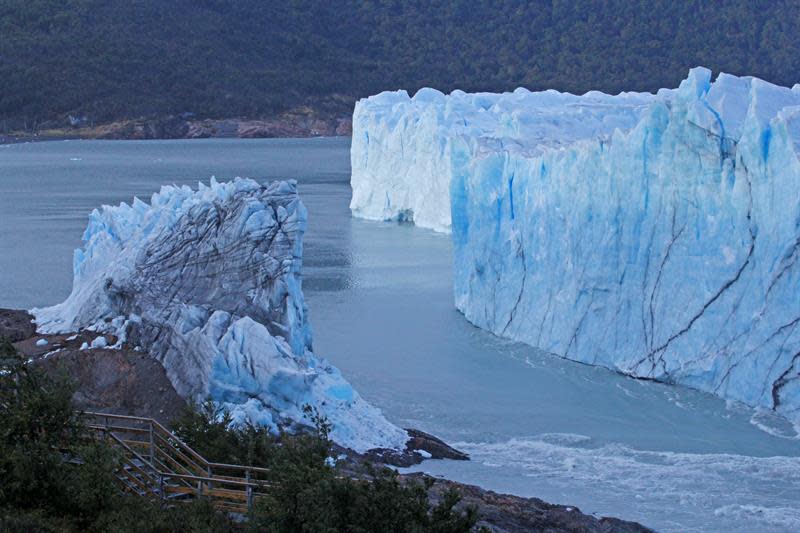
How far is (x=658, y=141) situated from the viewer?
43.9 ft

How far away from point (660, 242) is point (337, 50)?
224 feet

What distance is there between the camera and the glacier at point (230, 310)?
10297mm

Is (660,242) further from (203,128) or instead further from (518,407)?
(203,128)

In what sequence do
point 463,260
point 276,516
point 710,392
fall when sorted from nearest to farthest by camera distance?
A: point 276,516
point 710,392
point 463,260

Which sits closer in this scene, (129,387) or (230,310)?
(129,387)

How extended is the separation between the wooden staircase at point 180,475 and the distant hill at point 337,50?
2391 inches

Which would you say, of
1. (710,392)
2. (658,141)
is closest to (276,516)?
(710,392)

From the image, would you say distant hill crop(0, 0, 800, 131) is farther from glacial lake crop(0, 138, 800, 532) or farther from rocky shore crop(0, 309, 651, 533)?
rocky shore crop(0, 309, 651, 533)

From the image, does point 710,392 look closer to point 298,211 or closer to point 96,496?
point 298,211

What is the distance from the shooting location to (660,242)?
13.2 m

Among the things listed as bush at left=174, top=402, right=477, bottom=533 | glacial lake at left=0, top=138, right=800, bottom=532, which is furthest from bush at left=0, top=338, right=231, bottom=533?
glacial lake at left=0, top=138, right=800, bottom=532

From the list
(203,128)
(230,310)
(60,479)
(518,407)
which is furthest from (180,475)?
(203,128)

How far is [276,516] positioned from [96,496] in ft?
3.37

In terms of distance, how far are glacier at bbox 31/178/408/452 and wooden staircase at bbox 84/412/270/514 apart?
1.98m
